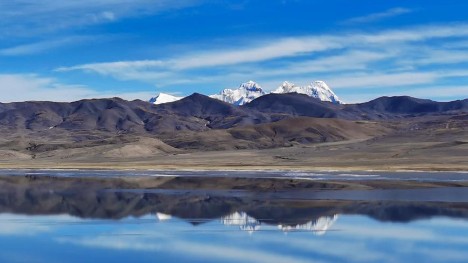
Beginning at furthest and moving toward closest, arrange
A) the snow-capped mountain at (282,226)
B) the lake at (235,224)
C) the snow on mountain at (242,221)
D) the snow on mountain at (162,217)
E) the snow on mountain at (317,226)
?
the snow on mountain at (162,217) < the snow on mountain at (242,221) < the snow-capped mountain at (282,226) < the snow on mountain at (317,226) < the lake at (235,224)

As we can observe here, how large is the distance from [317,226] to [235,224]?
408cm

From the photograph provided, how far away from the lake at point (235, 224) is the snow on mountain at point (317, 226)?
50 millimetres

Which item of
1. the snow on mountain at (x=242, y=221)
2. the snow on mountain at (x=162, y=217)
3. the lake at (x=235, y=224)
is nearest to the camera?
the lake at (x=235, y=224)

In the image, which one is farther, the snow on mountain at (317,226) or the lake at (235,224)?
the snow on mountain at (317,226)

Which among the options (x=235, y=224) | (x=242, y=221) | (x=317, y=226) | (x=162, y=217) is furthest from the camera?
(x=162, y=217)

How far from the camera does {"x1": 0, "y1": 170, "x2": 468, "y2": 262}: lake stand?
2711 cm

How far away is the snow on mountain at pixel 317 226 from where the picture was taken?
3344cm

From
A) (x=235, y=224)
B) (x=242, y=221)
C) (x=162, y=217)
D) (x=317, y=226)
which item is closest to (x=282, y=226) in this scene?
(x=317, y=226)

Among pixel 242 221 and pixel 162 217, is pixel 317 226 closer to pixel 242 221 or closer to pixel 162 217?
pixel 242 221

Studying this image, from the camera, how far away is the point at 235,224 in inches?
1393

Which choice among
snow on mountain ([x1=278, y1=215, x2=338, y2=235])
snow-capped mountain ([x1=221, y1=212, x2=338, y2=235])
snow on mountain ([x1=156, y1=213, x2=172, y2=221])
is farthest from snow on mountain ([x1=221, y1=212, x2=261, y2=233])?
snow on mountain ([x1=156, y1=213, x2=172, y2=221])

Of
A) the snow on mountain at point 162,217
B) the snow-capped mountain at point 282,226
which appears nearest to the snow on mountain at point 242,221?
the snow-capped mountain at point 282,226

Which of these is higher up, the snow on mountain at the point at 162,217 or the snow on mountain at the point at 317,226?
the snow on mountain at the point at 317,226

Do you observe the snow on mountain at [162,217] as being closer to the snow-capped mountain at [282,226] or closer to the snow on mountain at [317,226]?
the snow-capped mountain at [282,226]
